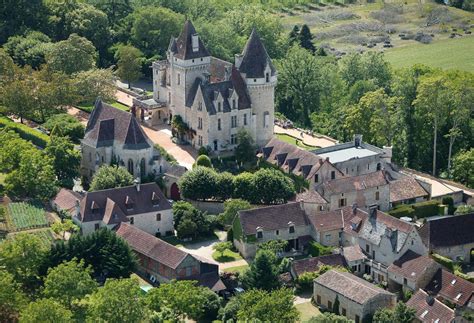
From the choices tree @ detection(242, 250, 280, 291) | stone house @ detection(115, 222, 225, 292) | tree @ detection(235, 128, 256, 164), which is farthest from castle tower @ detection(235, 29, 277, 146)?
tree @ detection(242, 250, 280, 291)

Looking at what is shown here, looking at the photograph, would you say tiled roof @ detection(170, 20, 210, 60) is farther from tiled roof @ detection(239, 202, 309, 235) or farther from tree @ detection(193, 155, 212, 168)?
tiled roof @ detection(239, 202, 309, 235)

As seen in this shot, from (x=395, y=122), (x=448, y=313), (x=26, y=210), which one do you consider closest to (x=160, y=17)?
(x=395, y=122)

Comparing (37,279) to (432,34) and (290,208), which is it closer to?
(290,208)

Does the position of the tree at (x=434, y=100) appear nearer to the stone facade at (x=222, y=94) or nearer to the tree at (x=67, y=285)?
the stone facade at (x=222, y=94)

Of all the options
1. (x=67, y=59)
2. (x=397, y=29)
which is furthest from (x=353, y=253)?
(x=397, y=29)

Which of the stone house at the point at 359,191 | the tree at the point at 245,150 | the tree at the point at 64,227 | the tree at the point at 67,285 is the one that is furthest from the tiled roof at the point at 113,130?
the tree at the point at 67,285

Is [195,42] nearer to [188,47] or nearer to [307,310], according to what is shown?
[188,47]

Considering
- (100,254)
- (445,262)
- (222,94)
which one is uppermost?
(222,94)
